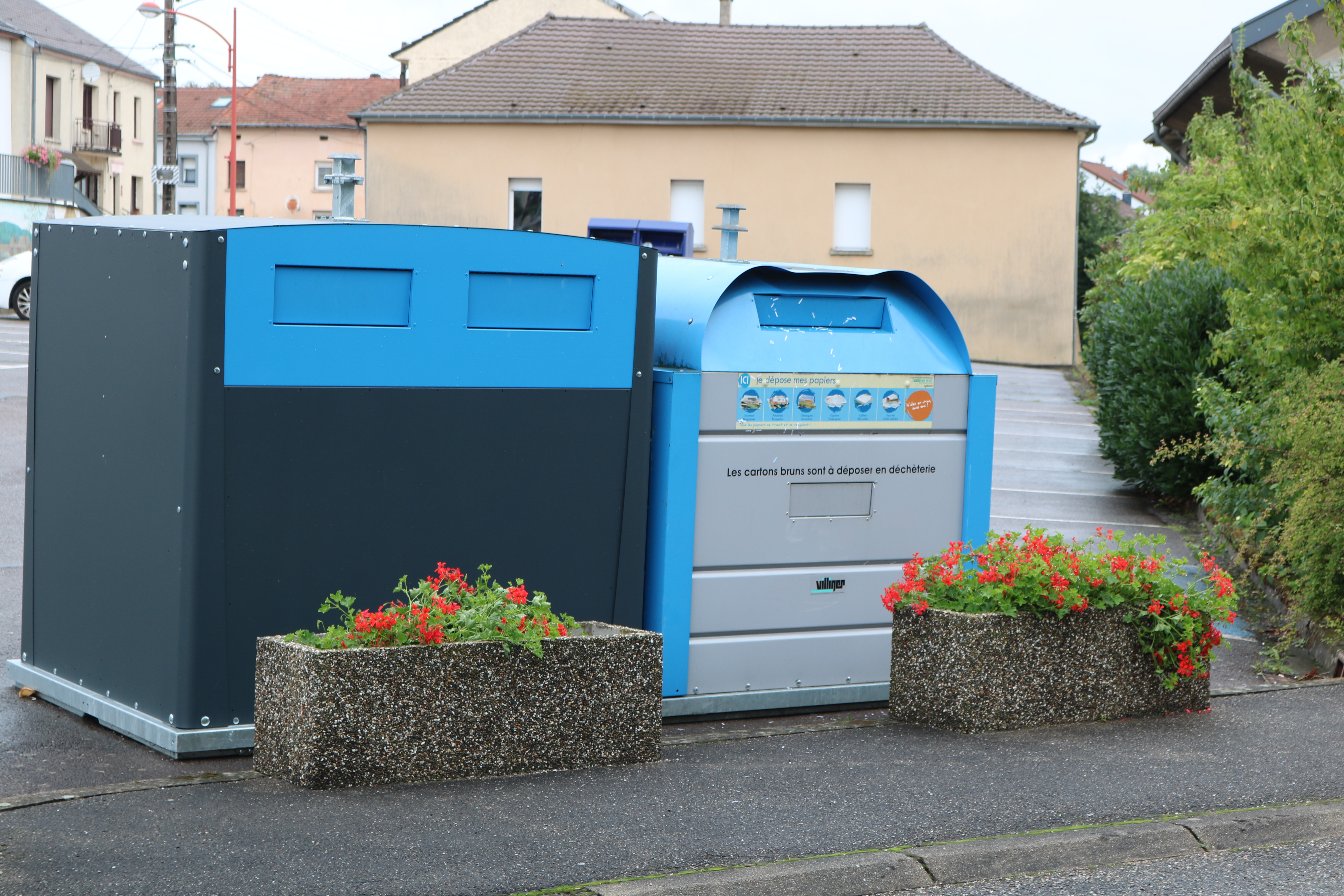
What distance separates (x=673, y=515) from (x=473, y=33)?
45953 mm

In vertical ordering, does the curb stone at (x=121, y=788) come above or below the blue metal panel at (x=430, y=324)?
below

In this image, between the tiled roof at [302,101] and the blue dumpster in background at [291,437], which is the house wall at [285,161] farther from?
the blue dumpster in background at [291,437]

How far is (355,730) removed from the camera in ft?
14.7

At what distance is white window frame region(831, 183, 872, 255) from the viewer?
1331 inches

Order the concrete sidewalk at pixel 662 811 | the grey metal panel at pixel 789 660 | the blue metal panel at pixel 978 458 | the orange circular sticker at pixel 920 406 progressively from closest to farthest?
the concrete sidewalk at pixel 662 811 < the grey metal panel at pixel 789 660 < the orange circular sticker at pixel 920 406 < the blue metal panel at pixel 978 458

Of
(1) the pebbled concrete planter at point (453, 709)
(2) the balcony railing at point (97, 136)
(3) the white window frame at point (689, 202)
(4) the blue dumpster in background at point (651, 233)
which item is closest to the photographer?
(1) the pebbled concrete planter at point (453, 709)

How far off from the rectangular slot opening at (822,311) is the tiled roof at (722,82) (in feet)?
91.6

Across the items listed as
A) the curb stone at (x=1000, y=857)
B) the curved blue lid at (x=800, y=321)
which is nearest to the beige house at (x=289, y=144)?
the curved blue lid at (x=800, y=321)

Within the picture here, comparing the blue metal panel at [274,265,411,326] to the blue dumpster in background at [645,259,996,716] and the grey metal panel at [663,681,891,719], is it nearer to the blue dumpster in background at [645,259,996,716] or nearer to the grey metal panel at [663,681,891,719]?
the blue dumpster in background at [645,259,996,716]

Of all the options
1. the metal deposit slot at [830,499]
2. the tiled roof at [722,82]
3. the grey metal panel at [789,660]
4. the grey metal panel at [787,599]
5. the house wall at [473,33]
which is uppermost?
the house wall at [473,33]

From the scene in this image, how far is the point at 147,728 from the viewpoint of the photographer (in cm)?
497

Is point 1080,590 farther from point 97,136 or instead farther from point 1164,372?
point 97,136

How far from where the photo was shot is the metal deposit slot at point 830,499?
575 cm

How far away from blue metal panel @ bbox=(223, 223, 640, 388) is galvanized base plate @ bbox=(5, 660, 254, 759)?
1167 mm
